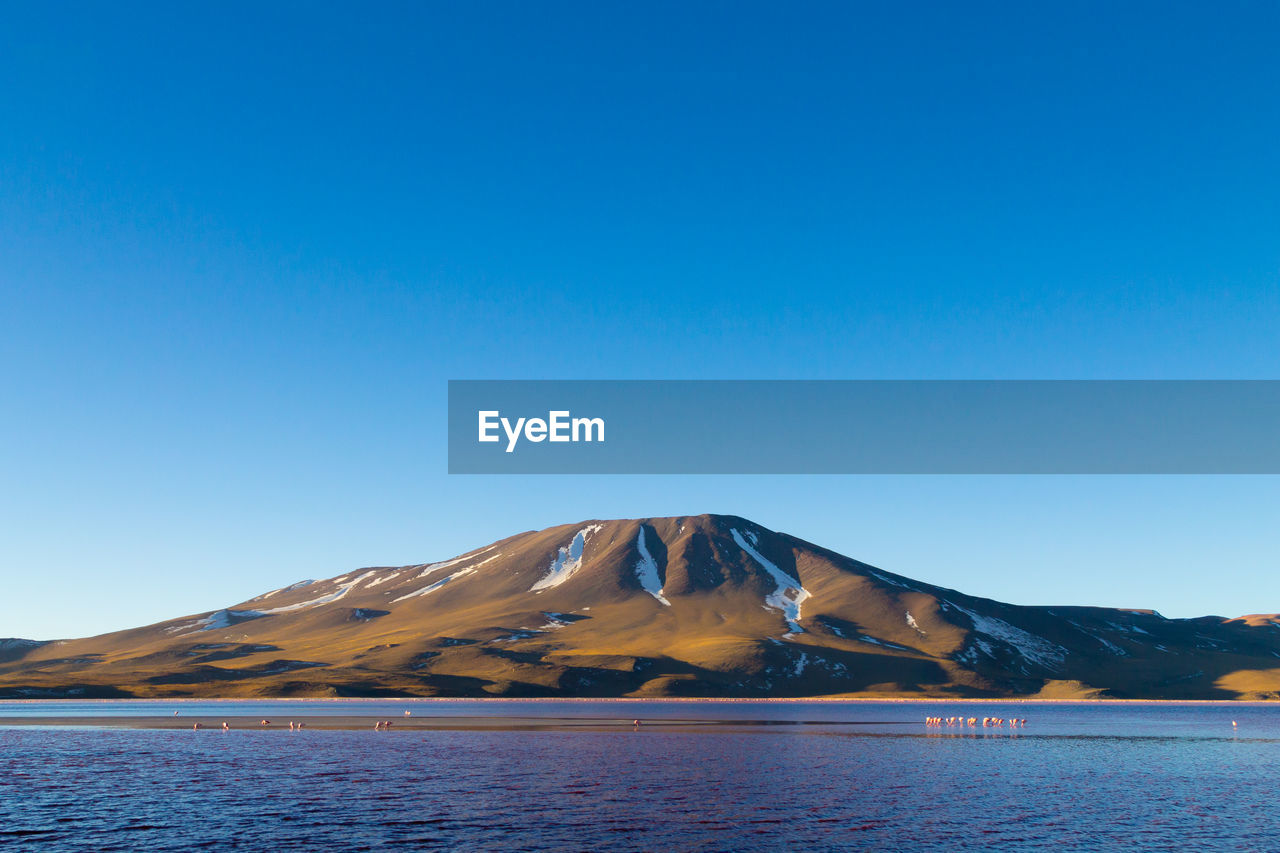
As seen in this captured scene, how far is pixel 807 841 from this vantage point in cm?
6006

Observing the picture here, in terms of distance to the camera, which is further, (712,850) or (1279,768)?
(1279,768)

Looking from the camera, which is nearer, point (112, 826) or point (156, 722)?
point (112, 826)

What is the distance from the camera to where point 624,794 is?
3182 inches

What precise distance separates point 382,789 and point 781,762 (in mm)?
47505

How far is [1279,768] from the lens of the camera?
10962 centimetres

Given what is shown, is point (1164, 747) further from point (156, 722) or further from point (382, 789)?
point (156, 722)

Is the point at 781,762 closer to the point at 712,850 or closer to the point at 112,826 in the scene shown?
the point at 712,850

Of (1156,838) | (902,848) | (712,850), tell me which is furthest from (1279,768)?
(712,850)

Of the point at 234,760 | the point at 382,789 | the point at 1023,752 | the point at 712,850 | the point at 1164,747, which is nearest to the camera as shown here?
the point at 712,850

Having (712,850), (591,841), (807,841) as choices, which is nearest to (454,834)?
(591,841)

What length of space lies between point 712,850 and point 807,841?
6.41 meters

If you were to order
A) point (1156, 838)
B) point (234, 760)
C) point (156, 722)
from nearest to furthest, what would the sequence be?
point (1156, 838)
point (234, 760)
point (156, 722)

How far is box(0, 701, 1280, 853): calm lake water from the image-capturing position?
60.8 meters

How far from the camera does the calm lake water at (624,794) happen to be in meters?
60.8
